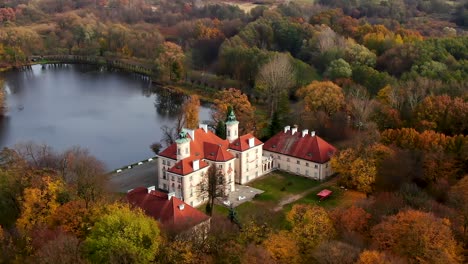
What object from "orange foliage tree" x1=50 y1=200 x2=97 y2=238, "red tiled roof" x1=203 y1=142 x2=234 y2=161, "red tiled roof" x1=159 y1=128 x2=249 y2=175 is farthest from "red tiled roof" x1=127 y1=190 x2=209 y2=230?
"red tiled roof" x1=203 y1=142 x2=234 y2=161

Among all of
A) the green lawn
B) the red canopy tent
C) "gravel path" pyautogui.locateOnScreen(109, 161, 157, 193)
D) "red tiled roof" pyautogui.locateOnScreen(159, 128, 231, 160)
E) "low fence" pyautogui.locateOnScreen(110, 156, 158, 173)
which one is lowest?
"low fence" pyautogui.locateOnScreen(110, 156, 158, 173)

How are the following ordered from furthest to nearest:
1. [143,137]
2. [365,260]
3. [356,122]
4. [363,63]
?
[363,63] < [143,137] < [356,122] < [365,260]

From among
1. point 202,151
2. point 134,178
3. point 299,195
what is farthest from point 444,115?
point 134,178

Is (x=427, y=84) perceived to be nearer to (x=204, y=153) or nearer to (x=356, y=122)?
(x=356, y=122)

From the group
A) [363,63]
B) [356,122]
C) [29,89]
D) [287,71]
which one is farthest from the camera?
[29,89]

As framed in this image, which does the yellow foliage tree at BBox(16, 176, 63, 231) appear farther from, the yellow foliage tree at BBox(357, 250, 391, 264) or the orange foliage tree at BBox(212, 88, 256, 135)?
the orange foliage tree at BBox(212, 88, 256, 135)

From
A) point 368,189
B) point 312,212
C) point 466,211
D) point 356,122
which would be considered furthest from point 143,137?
point 466,211

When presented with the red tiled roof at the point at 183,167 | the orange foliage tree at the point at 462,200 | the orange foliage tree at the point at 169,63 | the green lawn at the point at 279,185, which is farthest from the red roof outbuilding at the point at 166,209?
the orange foliage tree at the point at 169,63
